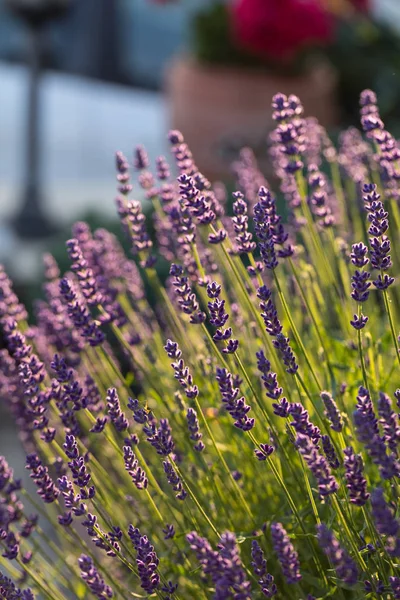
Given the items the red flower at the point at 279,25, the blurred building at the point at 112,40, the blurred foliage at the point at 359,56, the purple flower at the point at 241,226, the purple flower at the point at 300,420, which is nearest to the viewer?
the purple flower at the point at 300,420

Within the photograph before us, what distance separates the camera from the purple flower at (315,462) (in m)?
0.61

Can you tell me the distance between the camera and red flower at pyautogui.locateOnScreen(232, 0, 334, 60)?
347cm

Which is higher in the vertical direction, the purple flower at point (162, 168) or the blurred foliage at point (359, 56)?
the blurred foliage at point (359, 56)

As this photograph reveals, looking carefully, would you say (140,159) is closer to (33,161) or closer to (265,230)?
(265,230)

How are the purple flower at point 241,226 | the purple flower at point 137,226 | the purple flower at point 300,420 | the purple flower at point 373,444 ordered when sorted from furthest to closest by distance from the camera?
1. the purple flower at point 137,226
2. the purple flower at point 241,226
3. the purple flower at point 300,420
4. the purple flower at point 373,444

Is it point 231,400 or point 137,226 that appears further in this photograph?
point 137,226

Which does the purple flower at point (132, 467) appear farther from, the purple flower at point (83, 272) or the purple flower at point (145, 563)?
the purple flower at point (83, 272)

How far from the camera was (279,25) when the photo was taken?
3.48 metres

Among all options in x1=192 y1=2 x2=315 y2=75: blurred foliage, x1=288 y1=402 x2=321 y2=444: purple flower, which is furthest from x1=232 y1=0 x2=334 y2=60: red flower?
x1=288 y1=402 x2=321 y2=444: purple flower

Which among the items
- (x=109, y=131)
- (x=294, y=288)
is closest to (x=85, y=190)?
(x=109, y=131)

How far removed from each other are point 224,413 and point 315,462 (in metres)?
0.45

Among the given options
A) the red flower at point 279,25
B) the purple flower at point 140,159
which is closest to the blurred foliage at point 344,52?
the red flower at point 279,25

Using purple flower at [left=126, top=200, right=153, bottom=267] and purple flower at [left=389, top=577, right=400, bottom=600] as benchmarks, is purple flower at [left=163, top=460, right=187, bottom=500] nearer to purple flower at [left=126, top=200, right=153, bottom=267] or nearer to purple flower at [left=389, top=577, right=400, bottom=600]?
purple flower at [left=389, top=577, right=400, bottom=600]

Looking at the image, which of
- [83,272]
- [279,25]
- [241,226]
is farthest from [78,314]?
[279,25]
